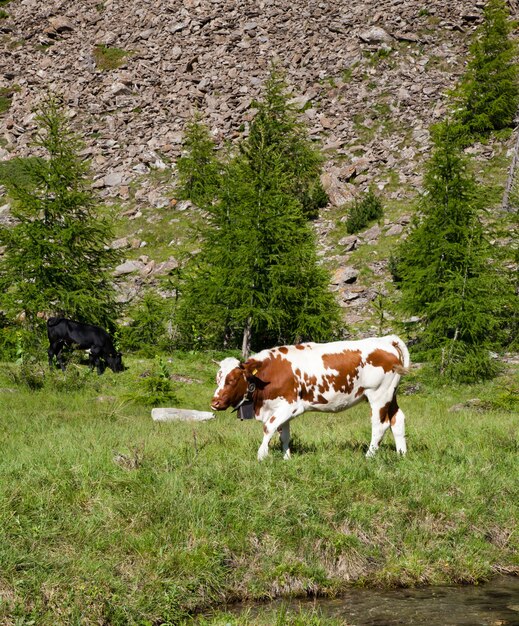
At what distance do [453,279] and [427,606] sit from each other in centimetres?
1913

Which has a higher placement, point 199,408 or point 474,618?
point 474,618

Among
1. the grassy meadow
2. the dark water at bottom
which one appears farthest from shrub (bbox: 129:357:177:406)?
the dark water at bottom

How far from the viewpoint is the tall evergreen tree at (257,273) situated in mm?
27219

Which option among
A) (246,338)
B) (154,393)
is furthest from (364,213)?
(154,393)

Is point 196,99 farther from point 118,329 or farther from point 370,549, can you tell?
point 370,549

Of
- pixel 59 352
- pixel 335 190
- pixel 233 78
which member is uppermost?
pixel 233 78

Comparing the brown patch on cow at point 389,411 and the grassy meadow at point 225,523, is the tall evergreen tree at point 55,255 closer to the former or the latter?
the grassy meadow at point 225,523

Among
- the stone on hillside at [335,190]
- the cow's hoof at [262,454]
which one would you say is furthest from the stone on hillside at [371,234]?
the cow's hoof at [262,454]

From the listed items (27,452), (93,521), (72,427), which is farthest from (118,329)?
(93,521)

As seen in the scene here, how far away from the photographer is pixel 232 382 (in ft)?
32.8

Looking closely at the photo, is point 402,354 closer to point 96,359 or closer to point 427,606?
point 427,606

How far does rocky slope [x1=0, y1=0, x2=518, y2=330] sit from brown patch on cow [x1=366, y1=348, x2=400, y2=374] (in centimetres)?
3089

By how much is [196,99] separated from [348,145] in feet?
57.3

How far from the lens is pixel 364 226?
43.1m
